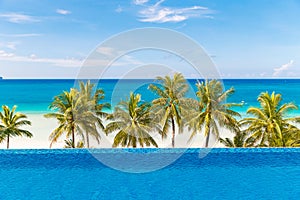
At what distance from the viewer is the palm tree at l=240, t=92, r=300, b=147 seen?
881 cm

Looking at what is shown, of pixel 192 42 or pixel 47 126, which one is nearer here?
pixel 192 42

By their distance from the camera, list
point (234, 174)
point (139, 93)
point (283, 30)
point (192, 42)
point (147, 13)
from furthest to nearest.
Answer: point (283, 30), point (147, 13), point (139, 93), point (234, 174), point (192, 42)

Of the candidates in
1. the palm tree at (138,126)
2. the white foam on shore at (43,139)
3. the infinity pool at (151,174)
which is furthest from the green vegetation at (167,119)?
the infinity pool at (151,174)

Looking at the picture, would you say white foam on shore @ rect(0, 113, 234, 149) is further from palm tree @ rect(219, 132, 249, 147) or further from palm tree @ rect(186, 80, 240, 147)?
palm tree @ rect(219, 132, 249, 147)

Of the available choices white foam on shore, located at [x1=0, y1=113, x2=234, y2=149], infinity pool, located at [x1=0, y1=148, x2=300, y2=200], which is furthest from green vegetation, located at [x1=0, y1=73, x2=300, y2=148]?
infinity pool, located at [x1=0, y1=148, x2=300, y2=200]

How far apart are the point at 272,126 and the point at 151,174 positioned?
4084 millimetres

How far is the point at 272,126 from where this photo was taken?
899 cm

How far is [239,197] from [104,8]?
913 inches

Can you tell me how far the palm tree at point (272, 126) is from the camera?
881 cm

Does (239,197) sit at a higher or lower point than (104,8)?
lower

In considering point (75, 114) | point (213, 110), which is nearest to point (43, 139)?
point (75, 114)

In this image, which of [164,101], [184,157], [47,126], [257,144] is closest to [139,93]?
[164,101]

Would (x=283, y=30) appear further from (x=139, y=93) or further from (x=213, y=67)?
(x=213, y=67)

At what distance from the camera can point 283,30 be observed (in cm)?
2983
